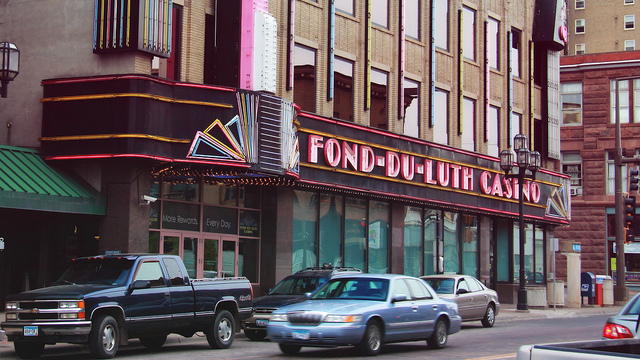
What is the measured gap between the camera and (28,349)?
15656 mm

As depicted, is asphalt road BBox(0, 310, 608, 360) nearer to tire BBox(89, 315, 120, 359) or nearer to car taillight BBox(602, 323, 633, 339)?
tire BBox(89, 315, 120, 359)

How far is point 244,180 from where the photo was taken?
88.6ft

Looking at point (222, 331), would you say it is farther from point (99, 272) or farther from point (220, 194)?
point (220, 194)

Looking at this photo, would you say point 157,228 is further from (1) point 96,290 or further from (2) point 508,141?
(2) point 508,141

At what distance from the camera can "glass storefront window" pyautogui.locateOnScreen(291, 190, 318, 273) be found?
2952 cm

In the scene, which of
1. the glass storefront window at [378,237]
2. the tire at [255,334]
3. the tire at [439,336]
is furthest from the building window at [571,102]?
the tire at [439,336]

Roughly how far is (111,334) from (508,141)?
29789mm

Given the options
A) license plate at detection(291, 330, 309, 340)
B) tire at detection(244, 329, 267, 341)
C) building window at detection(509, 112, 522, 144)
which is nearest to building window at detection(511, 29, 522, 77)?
building window at detection(509, 112, 522, 144)

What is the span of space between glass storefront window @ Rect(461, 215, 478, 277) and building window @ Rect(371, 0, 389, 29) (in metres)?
9.57

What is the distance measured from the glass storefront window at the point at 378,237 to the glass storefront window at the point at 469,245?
232 inches

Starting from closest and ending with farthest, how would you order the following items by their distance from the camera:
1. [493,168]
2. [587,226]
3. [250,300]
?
[250,300]
[493,168]
[587,226]

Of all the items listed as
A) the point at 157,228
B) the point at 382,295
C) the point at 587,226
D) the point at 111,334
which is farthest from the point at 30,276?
the point at 587,226

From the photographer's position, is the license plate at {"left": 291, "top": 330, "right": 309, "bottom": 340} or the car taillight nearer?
the car taillight

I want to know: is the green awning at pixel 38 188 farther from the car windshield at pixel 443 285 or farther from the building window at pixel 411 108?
the building window at pixel 411 108
